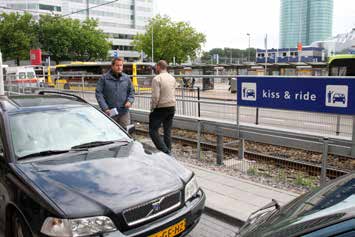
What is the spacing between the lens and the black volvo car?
2793mm

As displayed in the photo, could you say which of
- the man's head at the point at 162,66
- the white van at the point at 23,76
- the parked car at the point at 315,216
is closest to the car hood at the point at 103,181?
the parked car at the point at 315,216

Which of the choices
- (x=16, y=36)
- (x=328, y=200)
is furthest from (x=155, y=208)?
(x=16, y=36)

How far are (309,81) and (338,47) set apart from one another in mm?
23981

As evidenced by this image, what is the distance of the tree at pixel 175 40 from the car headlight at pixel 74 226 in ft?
176

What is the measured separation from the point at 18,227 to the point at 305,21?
72.2 meters

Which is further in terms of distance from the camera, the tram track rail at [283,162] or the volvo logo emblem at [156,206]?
the tram track rail at [283,162]

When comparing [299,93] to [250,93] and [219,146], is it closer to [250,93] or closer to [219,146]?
[250,93]

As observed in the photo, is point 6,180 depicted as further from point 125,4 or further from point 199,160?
point 125,4

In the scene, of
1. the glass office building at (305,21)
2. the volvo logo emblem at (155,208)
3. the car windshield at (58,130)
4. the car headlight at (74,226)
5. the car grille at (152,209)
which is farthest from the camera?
the glass office building at (305,21)

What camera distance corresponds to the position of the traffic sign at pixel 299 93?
18.6 ft

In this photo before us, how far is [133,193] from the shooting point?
3.02 metres

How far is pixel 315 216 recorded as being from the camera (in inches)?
73.4

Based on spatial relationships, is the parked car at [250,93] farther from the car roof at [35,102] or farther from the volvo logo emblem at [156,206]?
the volvo logo emblem at [156,206]

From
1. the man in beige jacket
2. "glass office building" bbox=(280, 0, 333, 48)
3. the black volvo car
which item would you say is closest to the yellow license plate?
the black volvo car
